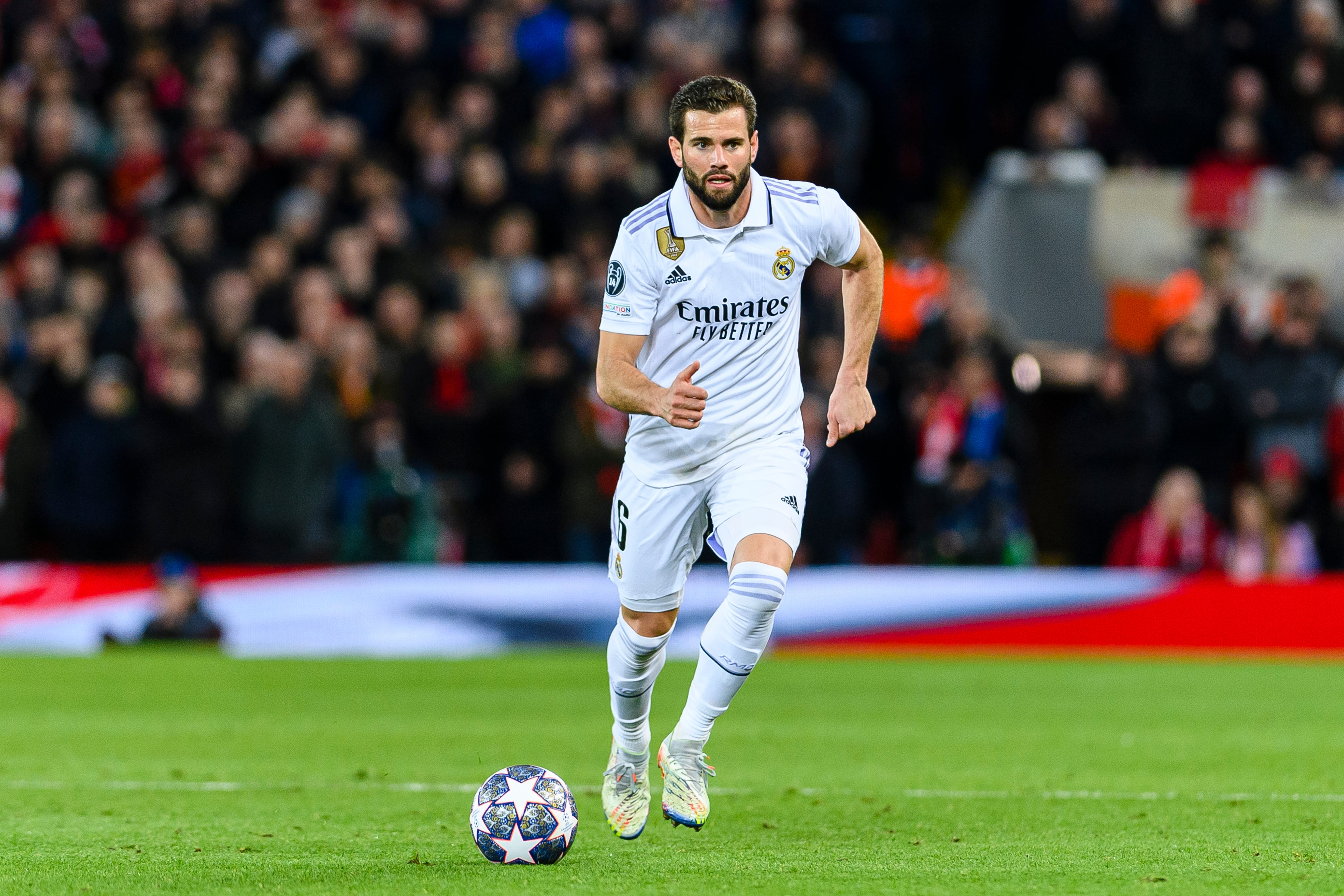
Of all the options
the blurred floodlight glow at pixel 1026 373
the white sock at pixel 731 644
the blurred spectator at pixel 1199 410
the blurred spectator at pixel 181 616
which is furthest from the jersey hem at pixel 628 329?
the blurred floodlight glow at pixel 1026 373

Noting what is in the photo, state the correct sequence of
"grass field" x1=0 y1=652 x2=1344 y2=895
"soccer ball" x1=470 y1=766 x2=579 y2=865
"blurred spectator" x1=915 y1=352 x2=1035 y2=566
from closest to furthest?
1. "grass field" x1=0 y1=652 x2=1344 y2=895
2. "soccer ball" x1=470 y1=766 x2=579 y2=865
3. "blurred spectator" x1=915 y1=352 x2=1035 y2=566

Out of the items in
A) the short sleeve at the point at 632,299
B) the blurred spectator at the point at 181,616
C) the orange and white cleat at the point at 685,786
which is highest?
the short sleeve at the point at 632,299

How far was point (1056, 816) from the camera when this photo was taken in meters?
7.38

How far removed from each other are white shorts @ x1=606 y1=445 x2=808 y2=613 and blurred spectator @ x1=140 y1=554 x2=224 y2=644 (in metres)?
9.17

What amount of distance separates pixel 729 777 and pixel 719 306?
8.76 ft

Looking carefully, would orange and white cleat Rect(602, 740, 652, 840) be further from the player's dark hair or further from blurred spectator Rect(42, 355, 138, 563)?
blurred spectator Rect(42, 355, 138, 563)

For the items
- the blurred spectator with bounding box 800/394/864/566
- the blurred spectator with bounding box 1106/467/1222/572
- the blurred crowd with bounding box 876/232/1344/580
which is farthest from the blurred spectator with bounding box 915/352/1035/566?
the blurred spectator with bounding box 1106/467/1222/572

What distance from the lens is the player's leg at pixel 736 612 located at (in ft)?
22.0

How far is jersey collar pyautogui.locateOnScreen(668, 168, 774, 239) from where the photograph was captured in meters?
6.91

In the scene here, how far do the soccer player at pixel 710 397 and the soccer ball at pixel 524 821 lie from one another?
53 cm

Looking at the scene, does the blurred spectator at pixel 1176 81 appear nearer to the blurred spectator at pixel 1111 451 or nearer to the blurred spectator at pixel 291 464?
the blurred spectator at pixel 1111 451

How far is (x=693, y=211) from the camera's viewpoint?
22.8 feet

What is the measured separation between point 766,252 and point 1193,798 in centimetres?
291

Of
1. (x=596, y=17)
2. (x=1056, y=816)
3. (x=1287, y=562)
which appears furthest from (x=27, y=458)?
(x=1056, y=816)
